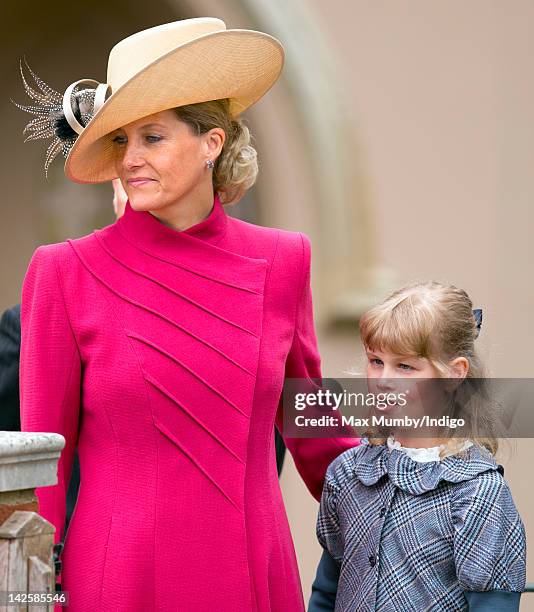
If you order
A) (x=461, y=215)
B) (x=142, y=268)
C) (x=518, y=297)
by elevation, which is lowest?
(x=518, y=297)

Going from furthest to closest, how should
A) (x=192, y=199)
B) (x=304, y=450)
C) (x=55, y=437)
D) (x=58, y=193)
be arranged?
(x=58, y=193)
(x=304, y=450)
(x=192, y=199)
(x=55, y=437)

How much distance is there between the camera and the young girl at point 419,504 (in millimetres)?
2357

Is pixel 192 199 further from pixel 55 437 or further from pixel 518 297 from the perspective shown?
pixel 518 297

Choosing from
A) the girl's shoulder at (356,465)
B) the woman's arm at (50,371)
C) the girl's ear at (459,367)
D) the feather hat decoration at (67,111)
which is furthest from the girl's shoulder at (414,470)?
the feather hat decoration at (67,111)

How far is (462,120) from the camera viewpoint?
18.5ft

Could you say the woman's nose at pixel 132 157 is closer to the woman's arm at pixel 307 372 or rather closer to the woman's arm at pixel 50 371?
the woman's arm at pixel 50 371

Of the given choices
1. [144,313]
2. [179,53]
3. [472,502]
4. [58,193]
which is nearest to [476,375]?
[472,502]

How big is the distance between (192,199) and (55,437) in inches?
26.2

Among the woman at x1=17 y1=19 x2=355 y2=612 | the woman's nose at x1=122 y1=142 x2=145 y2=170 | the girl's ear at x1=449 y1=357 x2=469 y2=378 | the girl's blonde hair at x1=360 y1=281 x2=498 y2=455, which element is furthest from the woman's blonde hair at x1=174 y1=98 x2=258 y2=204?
the girl's ear at x1=449 y1=357 x2=469 y2=378

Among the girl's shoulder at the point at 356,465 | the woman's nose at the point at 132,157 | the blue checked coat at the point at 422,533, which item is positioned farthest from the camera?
the girl's shoulder at the point at 356,465

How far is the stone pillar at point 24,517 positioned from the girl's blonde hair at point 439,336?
78 cm

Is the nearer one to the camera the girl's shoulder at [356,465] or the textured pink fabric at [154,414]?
the textured pink fabric at [154,414]

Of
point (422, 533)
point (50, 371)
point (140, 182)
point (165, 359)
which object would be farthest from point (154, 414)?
point (422, 533)

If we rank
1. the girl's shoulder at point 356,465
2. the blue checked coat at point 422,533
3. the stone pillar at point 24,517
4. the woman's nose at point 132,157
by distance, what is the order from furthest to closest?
the girl's shoulder at point 356,465, the woman's nose at point 132,157, the blue checked coat at point 422,533, the stone pillar at point 24,517
